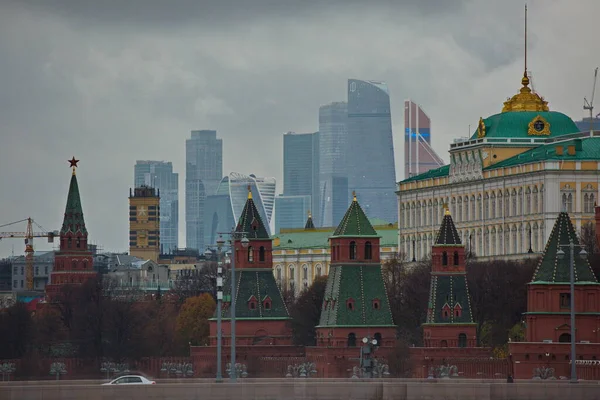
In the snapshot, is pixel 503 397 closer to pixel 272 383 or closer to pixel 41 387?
pixel 272 383

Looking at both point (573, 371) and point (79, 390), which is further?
point (573, 371)

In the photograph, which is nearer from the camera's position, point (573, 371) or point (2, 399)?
point (2, 399)

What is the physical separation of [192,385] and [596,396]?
20688 millimetres

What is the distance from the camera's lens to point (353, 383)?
169125 millimetres

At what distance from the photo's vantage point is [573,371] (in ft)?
586

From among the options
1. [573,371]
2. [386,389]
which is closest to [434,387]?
[386,389]

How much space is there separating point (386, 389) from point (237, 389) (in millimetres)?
7694

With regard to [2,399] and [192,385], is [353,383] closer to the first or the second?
[192,385]

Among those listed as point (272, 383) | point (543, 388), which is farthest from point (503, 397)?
point (272, 383)

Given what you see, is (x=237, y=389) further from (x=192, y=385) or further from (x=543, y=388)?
(x=543, y=388)

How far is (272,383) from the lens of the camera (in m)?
171

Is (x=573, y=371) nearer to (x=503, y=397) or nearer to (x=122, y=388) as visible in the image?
(x=503, y=397)

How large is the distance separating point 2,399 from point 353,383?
62.8ft

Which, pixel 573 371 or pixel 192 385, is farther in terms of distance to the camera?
pixel 573 371
